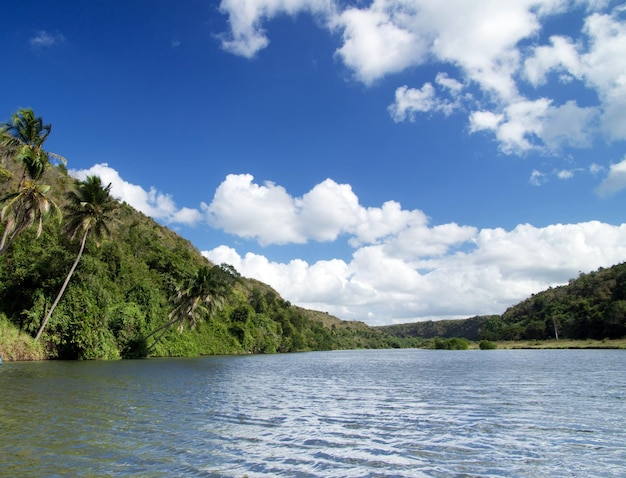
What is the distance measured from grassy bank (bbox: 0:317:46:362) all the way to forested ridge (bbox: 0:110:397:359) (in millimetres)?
108

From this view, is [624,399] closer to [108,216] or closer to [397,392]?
[397,392]

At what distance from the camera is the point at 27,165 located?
3647cm

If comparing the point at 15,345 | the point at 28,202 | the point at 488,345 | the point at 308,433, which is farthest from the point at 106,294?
the point at 488,345

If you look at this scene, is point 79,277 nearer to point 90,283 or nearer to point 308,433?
point 90,283

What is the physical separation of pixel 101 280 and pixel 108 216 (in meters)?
13.5

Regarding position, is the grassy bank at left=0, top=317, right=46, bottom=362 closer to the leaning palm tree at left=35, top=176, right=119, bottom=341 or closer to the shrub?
the leaning palm tree at left=35, top=176, right=119, bottom=341

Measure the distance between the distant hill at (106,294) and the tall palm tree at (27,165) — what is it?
2.09 meters

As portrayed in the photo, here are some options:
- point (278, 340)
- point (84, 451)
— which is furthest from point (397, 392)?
point (278, 340)

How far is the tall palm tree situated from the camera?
3491 centimetres

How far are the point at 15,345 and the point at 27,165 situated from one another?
Answer: 19.3m

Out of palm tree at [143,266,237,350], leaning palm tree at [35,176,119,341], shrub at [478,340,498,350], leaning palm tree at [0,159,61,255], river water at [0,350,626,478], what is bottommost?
shrub at [478,340,498,350]

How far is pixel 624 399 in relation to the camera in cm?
1850

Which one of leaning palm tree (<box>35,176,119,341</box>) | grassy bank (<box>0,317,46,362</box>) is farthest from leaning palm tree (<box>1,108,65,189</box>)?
grassy bank (<box>0,317,46,362</box>)

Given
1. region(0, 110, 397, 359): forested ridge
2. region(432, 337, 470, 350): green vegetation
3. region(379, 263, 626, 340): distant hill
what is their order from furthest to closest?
1. region(432, 337, 470, 350): green vegetation
2. region(379, 263, 626, 340): distant hill
3. region(0, 110, 397, 359): forested ridge
